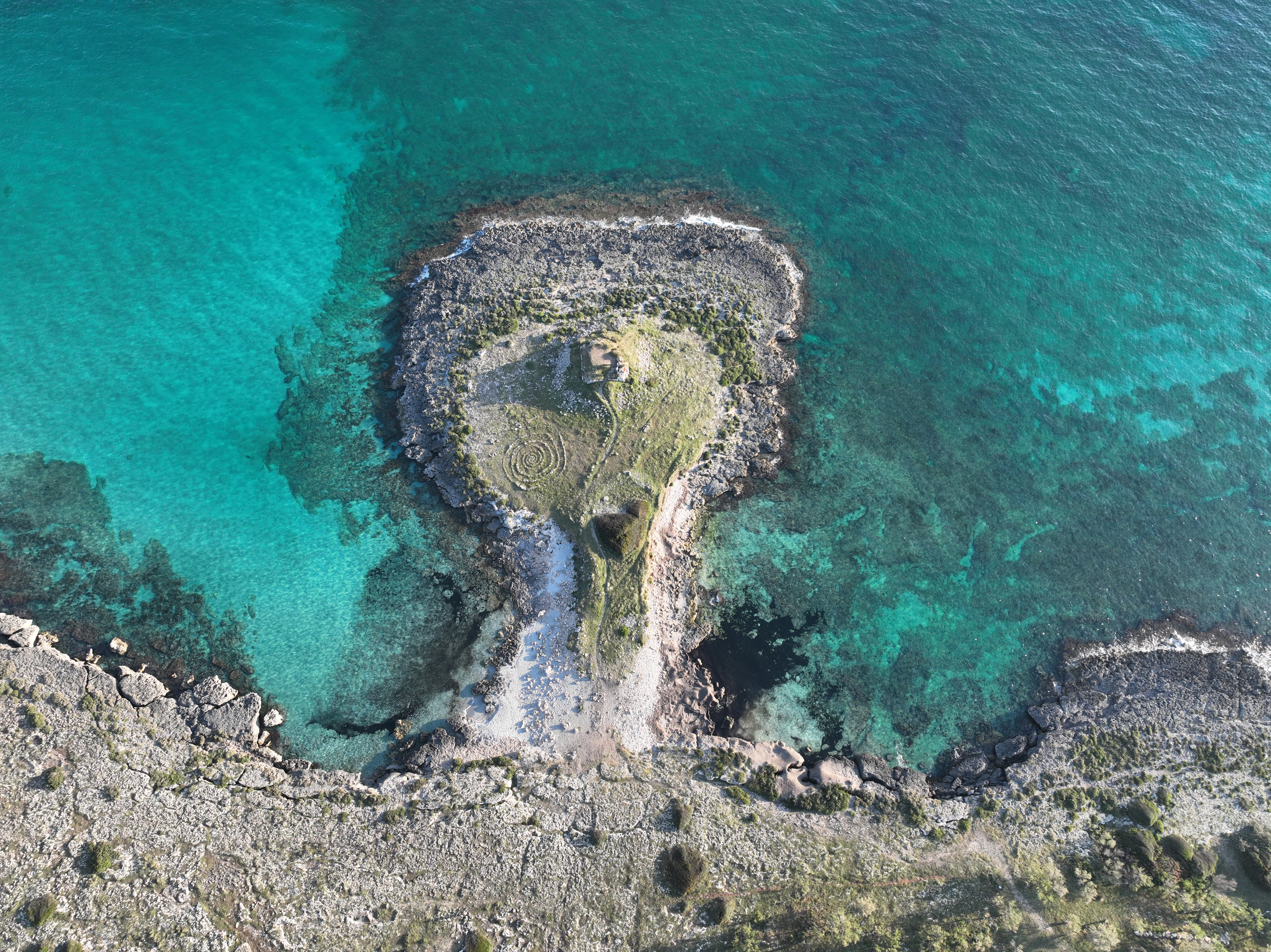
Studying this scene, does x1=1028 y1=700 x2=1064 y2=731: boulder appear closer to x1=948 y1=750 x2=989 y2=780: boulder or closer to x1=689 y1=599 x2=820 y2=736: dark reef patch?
x1=948 y1=750 x2=989 y2=780: boulder

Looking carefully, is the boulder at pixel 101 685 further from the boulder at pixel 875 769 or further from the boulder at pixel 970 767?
the boulder at pixel 970 767

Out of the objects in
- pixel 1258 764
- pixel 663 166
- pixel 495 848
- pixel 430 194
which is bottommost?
pixel 495 848

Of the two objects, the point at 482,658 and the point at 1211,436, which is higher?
the point at 1211,436

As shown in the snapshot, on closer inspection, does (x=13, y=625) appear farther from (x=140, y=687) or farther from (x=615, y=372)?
(x=615, y=372)

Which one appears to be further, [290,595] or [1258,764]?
[290,595]

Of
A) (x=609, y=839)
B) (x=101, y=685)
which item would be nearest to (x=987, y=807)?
(x=609, y=839)

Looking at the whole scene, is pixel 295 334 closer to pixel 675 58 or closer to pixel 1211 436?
pixel 675 58

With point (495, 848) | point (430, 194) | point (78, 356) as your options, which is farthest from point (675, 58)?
point (495, 848)
